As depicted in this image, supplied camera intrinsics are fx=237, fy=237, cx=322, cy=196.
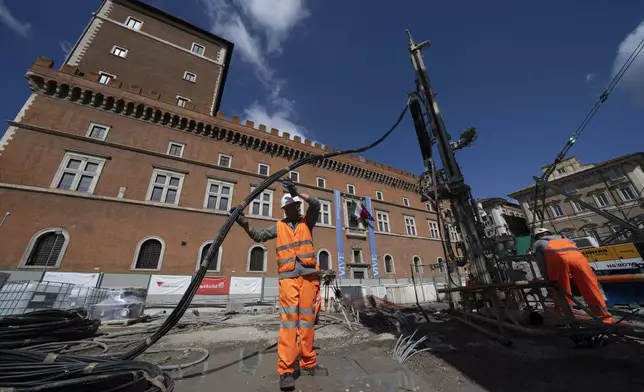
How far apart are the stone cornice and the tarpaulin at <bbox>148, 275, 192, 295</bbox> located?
9.65 meters

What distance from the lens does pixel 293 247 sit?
3086 millimetres

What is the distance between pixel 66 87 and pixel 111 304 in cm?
1304

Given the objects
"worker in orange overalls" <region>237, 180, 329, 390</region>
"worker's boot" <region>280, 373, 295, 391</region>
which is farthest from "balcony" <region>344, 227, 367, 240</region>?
"worker's boot" <region>280, 373, 295, 391</region>

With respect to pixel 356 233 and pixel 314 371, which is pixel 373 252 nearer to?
pixel 356 233

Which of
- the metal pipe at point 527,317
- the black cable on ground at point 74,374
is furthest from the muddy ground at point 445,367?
the black cable on ground at point 74,374

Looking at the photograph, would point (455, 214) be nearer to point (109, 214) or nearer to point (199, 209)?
point (199, 209)

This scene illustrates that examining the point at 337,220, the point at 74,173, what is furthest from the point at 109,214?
the point at 337,220

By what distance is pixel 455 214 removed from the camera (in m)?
6.77

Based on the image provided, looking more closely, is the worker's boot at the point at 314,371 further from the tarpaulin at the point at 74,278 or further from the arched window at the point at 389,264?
the arched window at the point at 389,264

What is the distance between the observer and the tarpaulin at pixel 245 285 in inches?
515

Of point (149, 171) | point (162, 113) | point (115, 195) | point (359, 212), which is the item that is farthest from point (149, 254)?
point (359, 212)

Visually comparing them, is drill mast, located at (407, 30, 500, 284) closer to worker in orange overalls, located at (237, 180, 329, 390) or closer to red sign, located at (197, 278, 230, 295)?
worker in orange overalls, located at (237, 180, 329, 390)

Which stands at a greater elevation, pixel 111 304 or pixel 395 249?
pixel 395 249

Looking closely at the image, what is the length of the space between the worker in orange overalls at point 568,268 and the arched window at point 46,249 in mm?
16861
